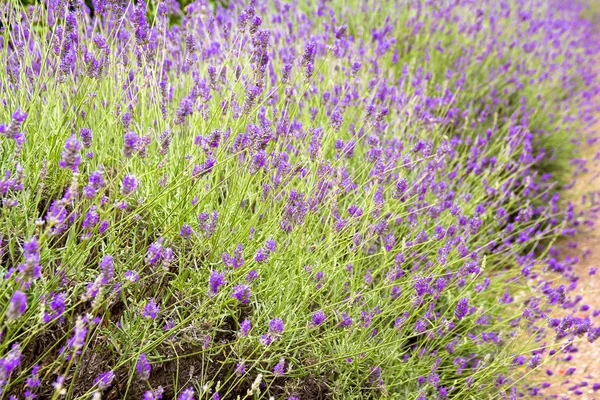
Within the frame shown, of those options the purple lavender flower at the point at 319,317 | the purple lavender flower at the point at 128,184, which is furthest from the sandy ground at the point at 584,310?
the purple lavender flower at the point at 128,184

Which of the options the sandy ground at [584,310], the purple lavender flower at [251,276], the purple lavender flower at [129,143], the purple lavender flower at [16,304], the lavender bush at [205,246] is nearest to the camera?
the purple lavender flower at [16,304]

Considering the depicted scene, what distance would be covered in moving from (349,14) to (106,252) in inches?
138

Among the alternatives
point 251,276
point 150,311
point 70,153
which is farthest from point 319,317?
point 70,153

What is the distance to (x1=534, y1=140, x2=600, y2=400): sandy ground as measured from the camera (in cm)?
267

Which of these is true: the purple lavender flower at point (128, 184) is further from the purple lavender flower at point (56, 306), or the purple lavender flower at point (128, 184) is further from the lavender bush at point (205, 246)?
the purple lavender flower at point (56, 306)

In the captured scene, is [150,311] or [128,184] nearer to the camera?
[128,184]

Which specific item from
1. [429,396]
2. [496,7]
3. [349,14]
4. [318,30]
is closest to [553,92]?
[496,7]

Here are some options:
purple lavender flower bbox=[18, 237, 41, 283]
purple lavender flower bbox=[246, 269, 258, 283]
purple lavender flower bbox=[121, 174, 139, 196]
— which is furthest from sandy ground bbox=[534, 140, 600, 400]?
purple lavender flower bbox=[18, 237, 41, 283]

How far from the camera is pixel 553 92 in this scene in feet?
16.7

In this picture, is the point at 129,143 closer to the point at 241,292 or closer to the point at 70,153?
the point at 70,153

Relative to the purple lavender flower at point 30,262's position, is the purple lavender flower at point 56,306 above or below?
below

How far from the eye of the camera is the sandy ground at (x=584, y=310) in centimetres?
267

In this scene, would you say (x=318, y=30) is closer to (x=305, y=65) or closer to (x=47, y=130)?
(x=305, y=65)

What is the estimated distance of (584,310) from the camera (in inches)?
94.4
